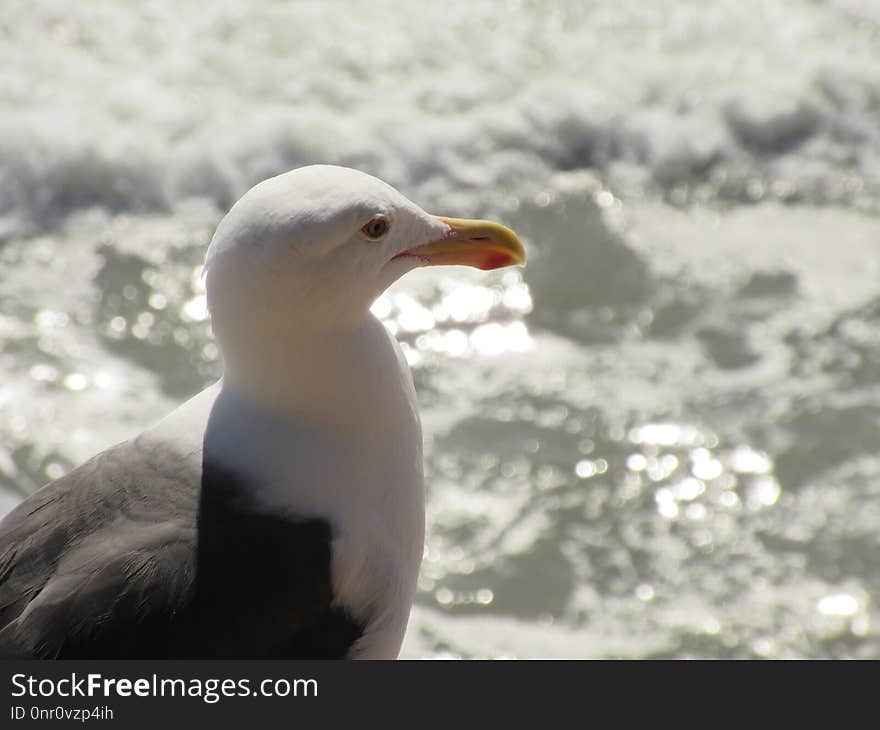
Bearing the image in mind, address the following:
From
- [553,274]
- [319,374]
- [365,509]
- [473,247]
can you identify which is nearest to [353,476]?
[365,509]

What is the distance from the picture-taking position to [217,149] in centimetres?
516

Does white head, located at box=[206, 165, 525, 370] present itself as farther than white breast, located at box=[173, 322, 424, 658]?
No

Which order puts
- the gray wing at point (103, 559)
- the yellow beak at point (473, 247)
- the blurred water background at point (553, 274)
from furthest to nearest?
the blurred water background at point (553, 274) → the yellow beak at point (473, 247) → the gray wing at point (103, 559)

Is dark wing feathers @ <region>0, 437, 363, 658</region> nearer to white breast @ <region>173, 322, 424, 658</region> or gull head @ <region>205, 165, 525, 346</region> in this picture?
white breast @ <region>173, 322, 424, 658</region>

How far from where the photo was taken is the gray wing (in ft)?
6.64

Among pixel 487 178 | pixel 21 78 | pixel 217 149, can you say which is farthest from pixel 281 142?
pixel 21 78

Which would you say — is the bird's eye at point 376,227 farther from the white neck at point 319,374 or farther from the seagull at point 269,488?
the white neck at point 319,374

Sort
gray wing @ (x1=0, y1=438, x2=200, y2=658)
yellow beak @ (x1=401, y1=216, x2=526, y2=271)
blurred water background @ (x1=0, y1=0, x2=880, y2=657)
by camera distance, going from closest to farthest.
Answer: gray wing @ (x1=0, y1=438, x2=200, y2=658), yellow beak @ (x1=401, y1=216, x2=526, y2=271), blurred water background @ (x1=0, y1=0, x2=880, y2=657)

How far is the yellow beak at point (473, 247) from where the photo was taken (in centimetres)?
238

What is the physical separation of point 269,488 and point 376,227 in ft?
1.57

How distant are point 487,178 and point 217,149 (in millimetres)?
1081

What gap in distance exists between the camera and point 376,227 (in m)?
2.18

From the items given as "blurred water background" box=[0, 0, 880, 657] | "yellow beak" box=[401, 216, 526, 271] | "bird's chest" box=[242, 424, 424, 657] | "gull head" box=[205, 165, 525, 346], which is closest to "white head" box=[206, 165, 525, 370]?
"gull head" box=[205, 165, 525, 346]

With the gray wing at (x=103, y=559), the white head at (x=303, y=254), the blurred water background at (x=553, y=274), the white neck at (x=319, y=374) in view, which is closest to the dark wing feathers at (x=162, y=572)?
the gray wing at (x=103, y=559)
